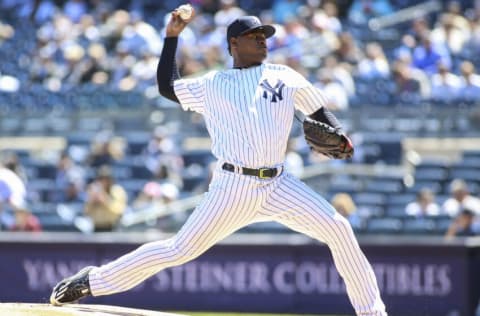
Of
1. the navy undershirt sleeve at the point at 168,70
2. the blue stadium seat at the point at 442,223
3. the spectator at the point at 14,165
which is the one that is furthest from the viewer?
the spectator at the point at 14,165

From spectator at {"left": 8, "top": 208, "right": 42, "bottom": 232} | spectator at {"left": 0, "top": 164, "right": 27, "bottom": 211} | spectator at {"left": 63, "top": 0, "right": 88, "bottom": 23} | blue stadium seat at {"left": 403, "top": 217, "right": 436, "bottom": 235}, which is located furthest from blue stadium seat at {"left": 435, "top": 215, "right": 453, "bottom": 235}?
spectator at {"left": 63, "top": 0, "right": 88, "bottom": 23}

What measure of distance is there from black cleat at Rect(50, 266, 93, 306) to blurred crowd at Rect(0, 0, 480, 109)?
7373 millimetres

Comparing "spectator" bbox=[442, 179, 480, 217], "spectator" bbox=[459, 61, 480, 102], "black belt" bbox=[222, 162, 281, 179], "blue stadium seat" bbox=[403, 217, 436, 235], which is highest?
"spectator" bbox=[459, 61, 480, 102]

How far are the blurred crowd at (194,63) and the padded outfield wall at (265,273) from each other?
0.87m

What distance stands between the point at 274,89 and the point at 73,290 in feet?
5.18

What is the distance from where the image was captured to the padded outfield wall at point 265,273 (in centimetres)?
1055

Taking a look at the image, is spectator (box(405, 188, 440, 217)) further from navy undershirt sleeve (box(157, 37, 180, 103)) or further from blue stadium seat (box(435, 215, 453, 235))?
navy undershirt sleeve (box(157, 37, 180, 103))

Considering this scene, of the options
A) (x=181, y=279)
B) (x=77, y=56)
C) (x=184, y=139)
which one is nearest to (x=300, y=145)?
(x=184, y=139)

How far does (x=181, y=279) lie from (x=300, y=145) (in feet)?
9.95

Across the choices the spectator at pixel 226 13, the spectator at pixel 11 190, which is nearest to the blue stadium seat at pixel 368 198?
the spectator at pixel 11 190

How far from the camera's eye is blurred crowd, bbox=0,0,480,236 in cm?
1296

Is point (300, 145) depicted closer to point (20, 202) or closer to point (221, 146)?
point (20, 202)

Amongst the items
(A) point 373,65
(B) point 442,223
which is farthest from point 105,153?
(B) point 442,223

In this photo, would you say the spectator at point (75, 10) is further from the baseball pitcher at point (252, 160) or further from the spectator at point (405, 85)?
the baseball pitcher at point (252, 160)
